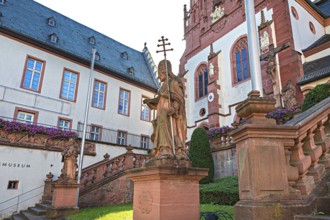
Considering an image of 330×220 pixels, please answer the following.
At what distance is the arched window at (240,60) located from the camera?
65.2 feet

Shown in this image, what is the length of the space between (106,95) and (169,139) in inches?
704

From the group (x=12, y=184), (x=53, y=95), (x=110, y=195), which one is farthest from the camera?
(x=53, y=95)

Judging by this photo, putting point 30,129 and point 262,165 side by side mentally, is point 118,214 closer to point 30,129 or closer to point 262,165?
point 262,165

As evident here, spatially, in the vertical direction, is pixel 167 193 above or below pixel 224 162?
below

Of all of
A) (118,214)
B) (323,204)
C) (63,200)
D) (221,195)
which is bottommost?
(118,214)

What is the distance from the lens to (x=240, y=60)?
2041cm

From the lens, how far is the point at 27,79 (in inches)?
663

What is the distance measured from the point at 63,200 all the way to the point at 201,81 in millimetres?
17820

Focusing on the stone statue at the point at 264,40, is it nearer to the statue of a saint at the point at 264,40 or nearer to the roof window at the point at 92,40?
the statue of a saint at the point at 264,40

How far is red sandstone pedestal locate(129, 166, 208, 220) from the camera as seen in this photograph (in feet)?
12.5

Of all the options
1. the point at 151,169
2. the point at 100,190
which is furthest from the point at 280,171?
the point at 100,190

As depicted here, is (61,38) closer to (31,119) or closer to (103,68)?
(103,68)

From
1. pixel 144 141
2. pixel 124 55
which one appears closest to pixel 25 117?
pixel 144 141

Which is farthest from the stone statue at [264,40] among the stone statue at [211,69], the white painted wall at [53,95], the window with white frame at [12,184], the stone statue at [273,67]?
the window with white frame at [12,184]
